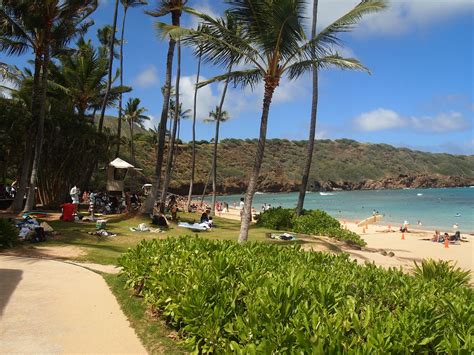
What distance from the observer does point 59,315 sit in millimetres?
5516

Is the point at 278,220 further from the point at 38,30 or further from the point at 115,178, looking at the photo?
the point at 38,30

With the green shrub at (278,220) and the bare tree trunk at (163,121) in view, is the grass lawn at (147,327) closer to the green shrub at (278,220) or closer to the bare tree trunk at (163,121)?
the bare tree trunk at (163,121)

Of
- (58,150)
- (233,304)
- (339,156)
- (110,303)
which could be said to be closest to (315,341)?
(233,304)

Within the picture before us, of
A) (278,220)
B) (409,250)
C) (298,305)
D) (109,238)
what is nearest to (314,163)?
(409,250)

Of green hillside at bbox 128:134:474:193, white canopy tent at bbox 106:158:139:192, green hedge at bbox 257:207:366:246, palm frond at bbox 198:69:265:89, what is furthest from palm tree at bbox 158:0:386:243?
green hillside at bbox 128:134:474:193

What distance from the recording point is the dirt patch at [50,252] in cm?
950

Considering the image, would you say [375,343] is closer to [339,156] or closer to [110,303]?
[110,303]

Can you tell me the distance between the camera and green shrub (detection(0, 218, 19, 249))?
387 inches

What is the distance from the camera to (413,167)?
150125mm

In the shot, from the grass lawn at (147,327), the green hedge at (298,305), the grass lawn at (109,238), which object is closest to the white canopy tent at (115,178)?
the grass lawn at (109,238)

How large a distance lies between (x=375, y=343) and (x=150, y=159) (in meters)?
77.6

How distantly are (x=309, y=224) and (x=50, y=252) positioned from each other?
38.1 ft

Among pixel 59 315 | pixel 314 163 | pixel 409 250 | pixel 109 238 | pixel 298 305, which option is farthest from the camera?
pixel 314 163

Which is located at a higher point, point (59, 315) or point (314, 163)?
point (314, 163)
